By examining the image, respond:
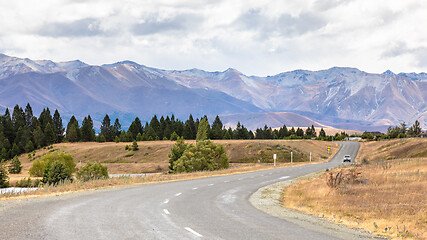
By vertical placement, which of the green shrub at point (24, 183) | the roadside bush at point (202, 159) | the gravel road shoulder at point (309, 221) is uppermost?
the roadside bush at point (202, 159)

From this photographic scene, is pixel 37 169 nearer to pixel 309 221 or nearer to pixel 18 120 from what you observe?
pixel 18 120

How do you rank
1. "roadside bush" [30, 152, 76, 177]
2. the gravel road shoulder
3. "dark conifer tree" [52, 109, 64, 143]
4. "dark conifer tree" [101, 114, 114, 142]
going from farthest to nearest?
1. "dark conifer tree" [101, 114, 114, 142]
2. "dark conifer tree" [52, 109, 64, 143]
3. "roadside bush" [30, 152, 76, 177]
4. the gravel road shoulder

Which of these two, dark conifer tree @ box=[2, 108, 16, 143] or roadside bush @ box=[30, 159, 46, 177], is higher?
dark conifer tree @ box=[2, 108, 16, 143]

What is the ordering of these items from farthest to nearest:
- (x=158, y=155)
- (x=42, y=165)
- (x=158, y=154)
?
(x=158, y=154) < (x=158, y=155) < (x=42, y=165)

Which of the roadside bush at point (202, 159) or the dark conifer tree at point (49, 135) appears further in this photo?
the dark conifer tree at point (49, 135)

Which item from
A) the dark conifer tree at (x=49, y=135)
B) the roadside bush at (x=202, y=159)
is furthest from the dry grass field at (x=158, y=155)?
the roadside bush at (x=202, y=159)

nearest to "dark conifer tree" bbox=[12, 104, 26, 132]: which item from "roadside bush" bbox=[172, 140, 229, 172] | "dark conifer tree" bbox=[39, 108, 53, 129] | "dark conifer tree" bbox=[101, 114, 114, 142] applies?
"dark conifer tree" bbox=[39, 108, 53, 129]

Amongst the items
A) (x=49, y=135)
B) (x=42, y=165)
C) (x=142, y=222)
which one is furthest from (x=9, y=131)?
(x=142, y=222)

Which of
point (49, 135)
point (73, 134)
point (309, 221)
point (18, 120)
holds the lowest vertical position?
point (309, 221)

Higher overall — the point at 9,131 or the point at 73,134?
the point at 9,131

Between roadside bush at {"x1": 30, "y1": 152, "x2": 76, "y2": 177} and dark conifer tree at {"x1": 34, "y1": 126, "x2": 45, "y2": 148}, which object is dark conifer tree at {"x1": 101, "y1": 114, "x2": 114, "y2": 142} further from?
roadside bush at {"x1": 30, "y1": 152, "x2": 76, "y2": 177}

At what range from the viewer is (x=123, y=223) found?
42.7 feet

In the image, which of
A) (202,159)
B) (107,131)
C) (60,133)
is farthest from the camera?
(107,131)

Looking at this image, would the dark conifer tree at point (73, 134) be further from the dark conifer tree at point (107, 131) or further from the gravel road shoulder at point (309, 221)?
the gravel road shoulder at point (309, 221)
